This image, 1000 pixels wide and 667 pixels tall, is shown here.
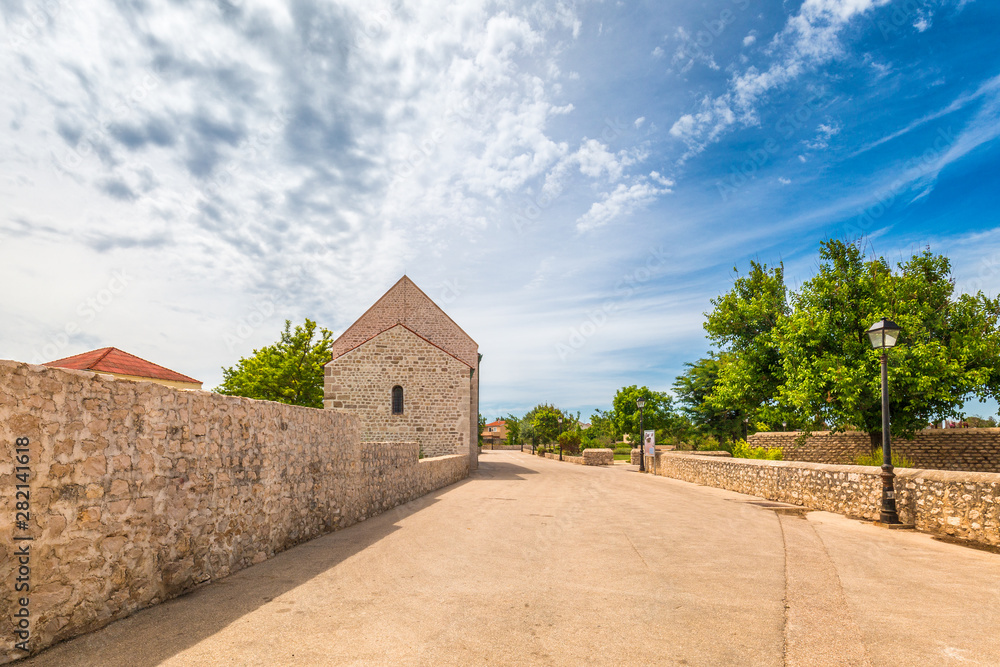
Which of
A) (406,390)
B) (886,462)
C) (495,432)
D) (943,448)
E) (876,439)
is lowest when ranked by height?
(495,432)

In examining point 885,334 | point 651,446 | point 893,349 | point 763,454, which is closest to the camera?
point 885,334

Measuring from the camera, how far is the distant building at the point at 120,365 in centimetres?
1747

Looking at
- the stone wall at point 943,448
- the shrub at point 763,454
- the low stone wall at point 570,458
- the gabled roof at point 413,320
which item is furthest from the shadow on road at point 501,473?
the stone wall at point 943,448

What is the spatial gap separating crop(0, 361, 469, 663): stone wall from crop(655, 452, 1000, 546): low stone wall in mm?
10254

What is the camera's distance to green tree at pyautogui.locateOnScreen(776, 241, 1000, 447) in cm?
1623

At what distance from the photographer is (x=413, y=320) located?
32531mm

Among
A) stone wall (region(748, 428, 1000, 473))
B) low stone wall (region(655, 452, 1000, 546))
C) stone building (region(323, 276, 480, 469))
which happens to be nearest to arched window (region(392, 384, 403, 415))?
stone building (region(323, 276, 480, 469))

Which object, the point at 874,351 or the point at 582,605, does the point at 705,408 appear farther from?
the point at 582,605

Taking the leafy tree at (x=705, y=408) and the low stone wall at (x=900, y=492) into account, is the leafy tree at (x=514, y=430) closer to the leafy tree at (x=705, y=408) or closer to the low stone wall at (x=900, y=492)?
the leafy tree at (x=705, y=408)

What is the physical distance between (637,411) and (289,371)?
28.9 m

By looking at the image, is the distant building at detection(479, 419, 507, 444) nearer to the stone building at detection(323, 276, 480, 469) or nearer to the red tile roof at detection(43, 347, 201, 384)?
the stone building at detection(323, 276, 480, 469)

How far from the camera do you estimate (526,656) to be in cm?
372

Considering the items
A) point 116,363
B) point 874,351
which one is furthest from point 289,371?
point 874,351

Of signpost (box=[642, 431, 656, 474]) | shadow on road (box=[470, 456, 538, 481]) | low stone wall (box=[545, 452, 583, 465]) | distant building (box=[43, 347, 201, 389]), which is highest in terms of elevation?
distant building (box=[43, 347, 201, 389])
